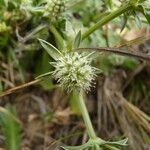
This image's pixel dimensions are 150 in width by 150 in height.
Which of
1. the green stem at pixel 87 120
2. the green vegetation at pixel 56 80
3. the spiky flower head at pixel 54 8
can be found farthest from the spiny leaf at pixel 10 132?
the spiky flower head at pixel 54 8

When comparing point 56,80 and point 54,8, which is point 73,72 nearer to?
point 54,8

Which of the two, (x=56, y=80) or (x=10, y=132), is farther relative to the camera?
(x=56, y=80)

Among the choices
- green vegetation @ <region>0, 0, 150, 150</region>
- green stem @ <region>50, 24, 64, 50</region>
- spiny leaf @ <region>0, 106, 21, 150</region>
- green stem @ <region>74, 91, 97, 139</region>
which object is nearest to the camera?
green stem @ <region>74, 91, 97, 139</region>

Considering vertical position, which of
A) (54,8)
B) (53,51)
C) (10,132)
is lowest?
(10,132)

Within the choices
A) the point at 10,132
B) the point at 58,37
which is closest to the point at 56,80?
the point at 58,37

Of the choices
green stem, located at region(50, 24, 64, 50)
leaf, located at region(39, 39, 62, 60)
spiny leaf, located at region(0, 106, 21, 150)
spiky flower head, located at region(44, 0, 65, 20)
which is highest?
spiky flower head, located at region(44, 0, 65, 20)

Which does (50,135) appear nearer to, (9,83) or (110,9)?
(9,83)

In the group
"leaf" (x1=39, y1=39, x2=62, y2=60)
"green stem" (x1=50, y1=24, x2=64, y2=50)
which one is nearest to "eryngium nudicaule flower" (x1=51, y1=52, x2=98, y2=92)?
"leaf" (x1=39, y1=39, x2=62, y2=60)

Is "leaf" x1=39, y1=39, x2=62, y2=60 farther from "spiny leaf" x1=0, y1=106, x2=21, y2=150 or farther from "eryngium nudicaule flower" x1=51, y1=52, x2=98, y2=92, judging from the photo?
"spiny leaf" x1=0, y1=106, x2=21, y2=150

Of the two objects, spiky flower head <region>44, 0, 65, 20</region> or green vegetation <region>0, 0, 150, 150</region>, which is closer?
spiky flower head <region>44, 0, 65, 20</region>

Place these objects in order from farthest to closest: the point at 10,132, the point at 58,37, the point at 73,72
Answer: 1. the point at 58,37
2. the point at 10,132
3. the point at 73,72
